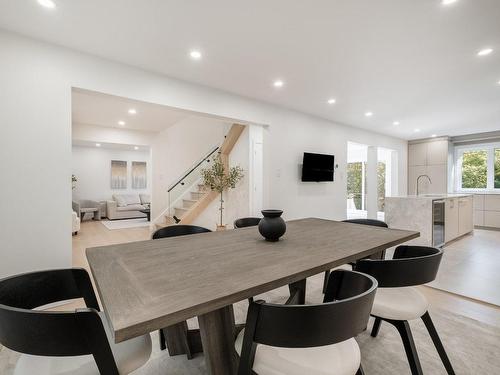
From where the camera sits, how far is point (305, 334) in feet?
2.64

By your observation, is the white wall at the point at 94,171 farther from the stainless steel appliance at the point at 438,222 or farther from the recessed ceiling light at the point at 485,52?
the recessed ceiling light at the point at 485,52

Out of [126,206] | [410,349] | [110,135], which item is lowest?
[410,349]

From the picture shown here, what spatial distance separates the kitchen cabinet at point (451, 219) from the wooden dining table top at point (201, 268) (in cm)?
364

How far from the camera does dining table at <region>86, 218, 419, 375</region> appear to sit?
829mm

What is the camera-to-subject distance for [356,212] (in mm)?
8195

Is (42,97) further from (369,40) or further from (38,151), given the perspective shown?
(369,40)

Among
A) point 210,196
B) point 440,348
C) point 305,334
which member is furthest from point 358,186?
point 305,334

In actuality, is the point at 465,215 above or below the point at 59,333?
below

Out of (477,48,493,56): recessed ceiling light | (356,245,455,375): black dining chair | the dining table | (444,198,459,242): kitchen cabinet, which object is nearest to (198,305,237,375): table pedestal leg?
the dining table

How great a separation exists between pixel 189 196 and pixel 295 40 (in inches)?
193

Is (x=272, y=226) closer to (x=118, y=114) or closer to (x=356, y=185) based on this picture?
(x=118, y=114)

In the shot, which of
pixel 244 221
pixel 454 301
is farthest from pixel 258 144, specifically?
pixel 454 301

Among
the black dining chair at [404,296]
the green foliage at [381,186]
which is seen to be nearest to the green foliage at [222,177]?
the black dining chair at [404,296]

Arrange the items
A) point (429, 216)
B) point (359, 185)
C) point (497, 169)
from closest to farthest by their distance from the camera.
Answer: point (429, 216)
point (497, 169)
point (359, 185)
